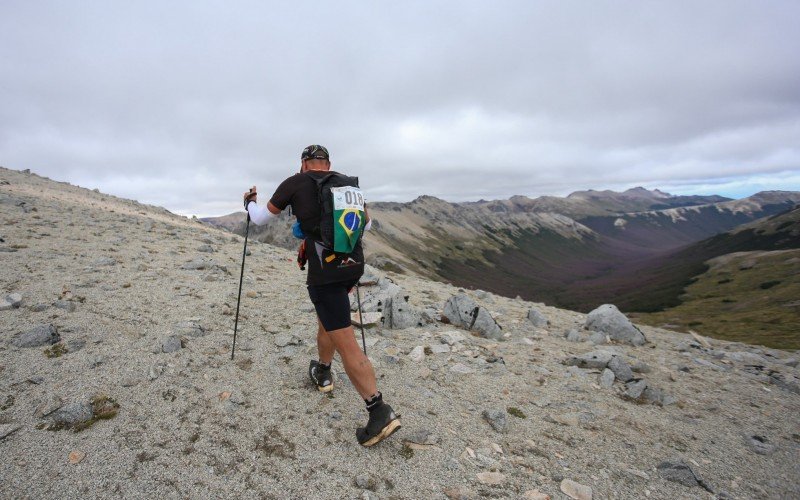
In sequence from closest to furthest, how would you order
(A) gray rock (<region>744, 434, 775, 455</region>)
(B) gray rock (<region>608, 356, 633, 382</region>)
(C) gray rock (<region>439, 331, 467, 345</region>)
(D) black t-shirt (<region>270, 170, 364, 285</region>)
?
(D) black t-shirt (<region>270, 170, 364, 285</region>) < (A) gray rock (<region>744, 434, 775, 455</region>) < (B) gray rock (<region>608, 356, 633, 382</region>) < (C) gray rock (<region>439, 331, 467, 345</region>)

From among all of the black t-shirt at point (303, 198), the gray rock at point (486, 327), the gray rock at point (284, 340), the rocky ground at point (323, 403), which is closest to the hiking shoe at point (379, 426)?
the rocky ground at point (323, 403)

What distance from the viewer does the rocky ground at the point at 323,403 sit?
17.1ft

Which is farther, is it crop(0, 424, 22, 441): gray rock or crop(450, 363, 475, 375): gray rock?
crop(450, 363, 475, 375): gray rock

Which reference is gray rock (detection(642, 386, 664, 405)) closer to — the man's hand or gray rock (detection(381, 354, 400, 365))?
gray rock (detection(381, 354, 400, 365))

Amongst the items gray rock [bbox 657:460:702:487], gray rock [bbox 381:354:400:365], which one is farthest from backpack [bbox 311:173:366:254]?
gray rock [bbox 657:460:702:487]

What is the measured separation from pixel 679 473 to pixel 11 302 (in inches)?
570

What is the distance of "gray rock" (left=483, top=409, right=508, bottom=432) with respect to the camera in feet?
23.0

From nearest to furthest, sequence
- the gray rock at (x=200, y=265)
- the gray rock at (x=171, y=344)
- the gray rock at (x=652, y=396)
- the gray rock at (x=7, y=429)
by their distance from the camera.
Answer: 1. the gray rock at (x=7, y=429)
2. the gray rock at (x=171, y=344)
3. the gray rock at (x=652, y=396)
4. the gray rock at (x=200, y=265)

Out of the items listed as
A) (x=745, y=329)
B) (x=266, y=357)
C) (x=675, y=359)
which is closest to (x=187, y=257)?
(x=266, y=357)

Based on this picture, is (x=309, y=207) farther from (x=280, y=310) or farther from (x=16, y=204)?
(x=16, y=204)

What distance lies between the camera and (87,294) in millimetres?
9789

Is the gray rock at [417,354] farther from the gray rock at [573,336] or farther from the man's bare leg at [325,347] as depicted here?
the gray rock at [573,336]

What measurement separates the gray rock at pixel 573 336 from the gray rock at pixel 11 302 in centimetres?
1621

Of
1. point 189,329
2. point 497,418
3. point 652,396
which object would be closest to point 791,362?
point 652,396
